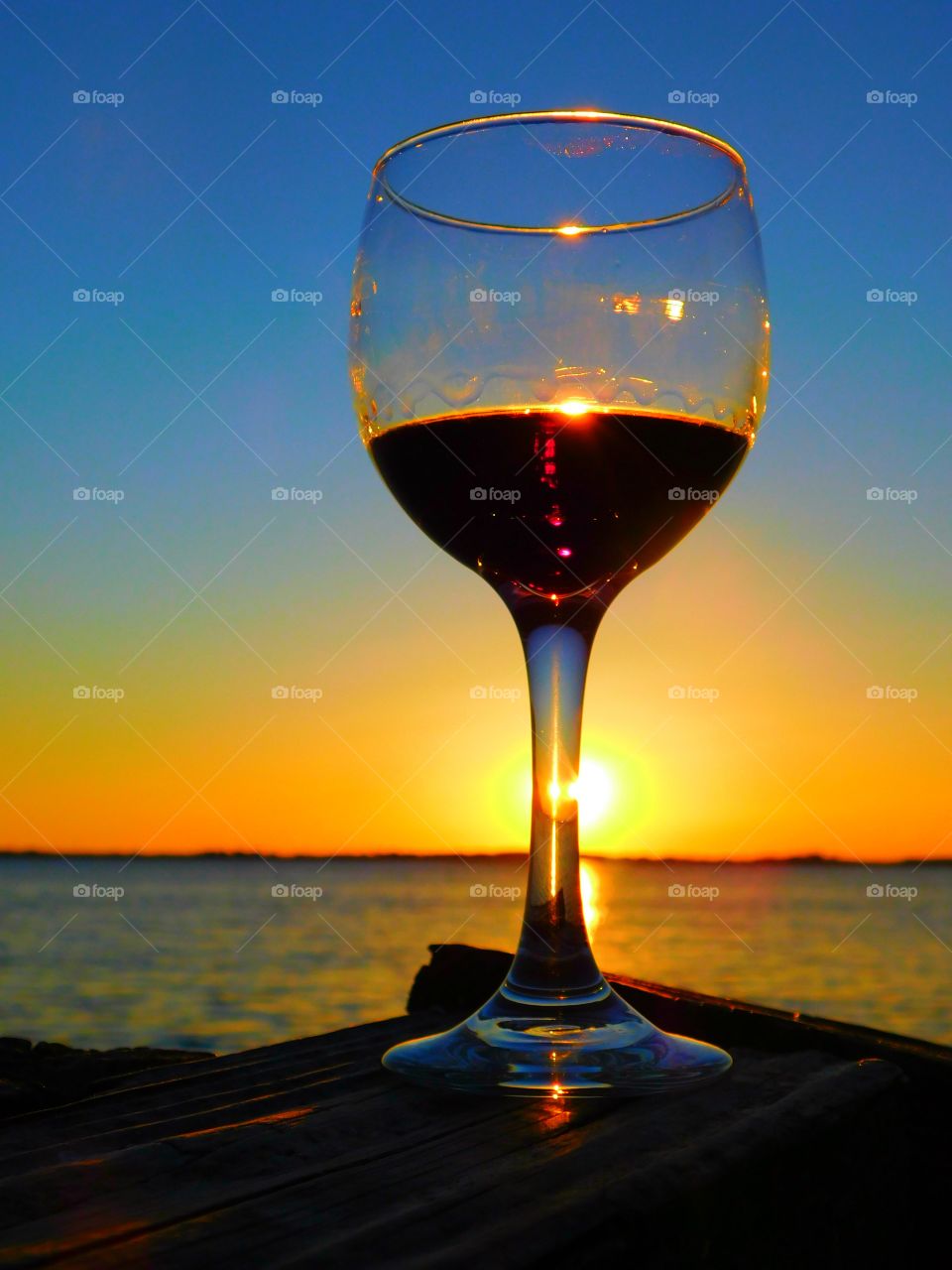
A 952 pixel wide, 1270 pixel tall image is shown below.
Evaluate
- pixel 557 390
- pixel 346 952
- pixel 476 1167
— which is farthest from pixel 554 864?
pixel 346 952

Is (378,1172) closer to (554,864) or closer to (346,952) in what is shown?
(554,864)

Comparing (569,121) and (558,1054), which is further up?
(569,121)

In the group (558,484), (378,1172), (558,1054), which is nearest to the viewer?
(378,1172)

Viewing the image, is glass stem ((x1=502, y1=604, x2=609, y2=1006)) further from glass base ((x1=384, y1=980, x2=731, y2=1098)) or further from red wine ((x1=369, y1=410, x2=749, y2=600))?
red wine ((x1=369, y1=410, x2=749, y2=600))

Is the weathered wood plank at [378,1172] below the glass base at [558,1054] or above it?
below

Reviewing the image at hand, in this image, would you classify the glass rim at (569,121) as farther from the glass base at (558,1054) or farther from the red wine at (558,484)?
the glass base at (558,1054)

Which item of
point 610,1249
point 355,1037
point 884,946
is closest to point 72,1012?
point 355,1037

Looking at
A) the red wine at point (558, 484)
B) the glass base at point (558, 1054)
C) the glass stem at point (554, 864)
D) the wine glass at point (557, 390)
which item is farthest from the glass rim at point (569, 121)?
the glass base at point (558, 1054)
